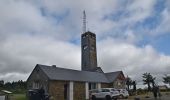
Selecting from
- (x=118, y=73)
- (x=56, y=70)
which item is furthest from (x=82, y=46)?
(x=56, y=70)

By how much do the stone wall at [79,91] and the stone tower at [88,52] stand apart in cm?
2342

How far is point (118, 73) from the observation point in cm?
5519

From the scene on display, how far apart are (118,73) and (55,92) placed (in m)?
21.9

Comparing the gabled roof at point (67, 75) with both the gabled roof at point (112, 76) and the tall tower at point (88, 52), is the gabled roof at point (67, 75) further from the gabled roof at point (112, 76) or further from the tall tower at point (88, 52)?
the tall tower at point (88, 52)

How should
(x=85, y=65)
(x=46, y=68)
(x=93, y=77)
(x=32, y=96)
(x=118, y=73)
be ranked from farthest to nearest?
(x=85, y=65)
(x=118, y=73)
(x=93, y=77)
(x=46, y=68)
(x=32, y=96)

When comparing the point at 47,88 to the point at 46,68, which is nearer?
the point at 47,88

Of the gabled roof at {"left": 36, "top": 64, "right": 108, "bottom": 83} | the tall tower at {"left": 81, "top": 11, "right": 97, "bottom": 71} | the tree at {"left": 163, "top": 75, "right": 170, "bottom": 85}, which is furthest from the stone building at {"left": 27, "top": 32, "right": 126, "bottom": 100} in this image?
the tree at {"left": 163, "top": 75, "right": 170, "bottom": 85}

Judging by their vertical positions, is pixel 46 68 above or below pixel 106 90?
above

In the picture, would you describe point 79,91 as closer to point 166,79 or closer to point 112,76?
point 112,76

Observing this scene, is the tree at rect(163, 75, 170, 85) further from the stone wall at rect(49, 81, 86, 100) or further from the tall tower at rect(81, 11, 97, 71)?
the stone wall at rect(49, 81, 86, 100)

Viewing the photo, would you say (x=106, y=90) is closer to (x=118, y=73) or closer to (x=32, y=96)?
(x=32, y=96)

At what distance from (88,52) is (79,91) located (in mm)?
26886

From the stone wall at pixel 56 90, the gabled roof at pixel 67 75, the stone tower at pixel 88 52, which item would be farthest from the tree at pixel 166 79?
the stone wall at pixel 56 90

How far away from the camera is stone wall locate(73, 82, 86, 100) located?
41.4m
